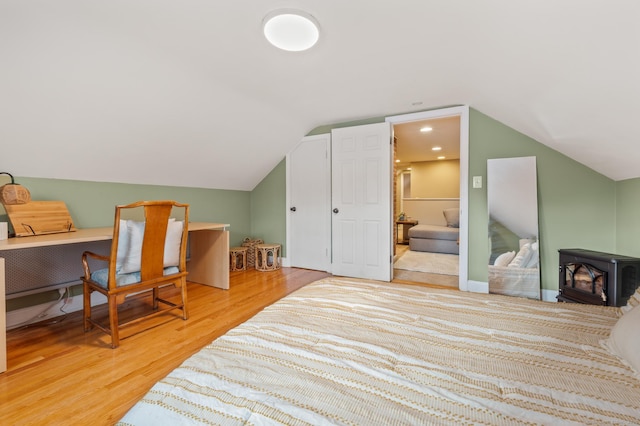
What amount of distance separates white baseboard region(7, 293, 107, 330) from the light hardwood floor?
0.37 feet

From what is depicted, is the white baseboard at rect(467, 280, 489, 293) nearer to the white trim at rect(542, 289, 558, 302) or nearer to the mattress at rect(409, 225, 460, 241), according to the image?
the white trim at rect(542, 289, 558, 302)

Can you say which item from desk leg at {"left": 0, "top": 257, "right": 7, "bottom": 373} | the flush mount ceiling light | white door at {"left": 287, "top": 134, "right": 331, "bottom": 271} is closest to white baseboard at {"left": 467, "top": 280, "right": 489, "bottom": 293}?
white door at {"left": 287, "top": 134, "right": 331, "bottom": 271}

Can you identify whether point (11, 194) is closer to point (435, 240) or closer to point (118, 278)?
point (118, 278)

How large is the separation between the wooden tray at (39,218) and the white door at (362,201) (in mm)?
2799

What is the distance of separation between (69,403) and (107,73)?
2.05 meters

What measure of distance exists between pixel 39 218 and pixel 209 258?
151 cm

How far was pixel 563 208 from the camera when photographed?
9.30 ft

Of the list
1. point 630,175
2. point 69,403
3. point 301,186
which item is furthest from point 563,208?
point 69,403

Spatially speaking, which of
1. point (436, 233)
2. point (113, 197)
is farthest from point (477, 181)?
point (113, 197)

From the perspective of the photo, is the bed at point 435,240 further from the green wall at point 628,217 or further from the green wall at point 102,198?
the green wall at point 102,198

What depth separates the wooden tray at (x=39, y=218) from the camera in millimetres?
2160

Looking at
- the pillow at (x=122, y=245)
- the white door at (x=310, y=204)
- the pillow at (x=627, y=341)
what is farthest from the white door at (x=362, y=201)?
the pillow at (x=627, y=341)

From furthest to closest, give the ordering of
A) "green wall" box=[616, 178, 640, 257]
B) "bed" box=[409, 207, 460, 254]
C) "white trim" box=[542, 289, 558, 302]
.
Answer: "bed" box=[409, 207, 460, 254] → "white trim" box=[542, 289, 558, 302] → "green wall" box=[616, 178, 640, 257]

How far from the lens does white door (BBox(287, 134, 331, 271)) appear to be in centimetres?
400
